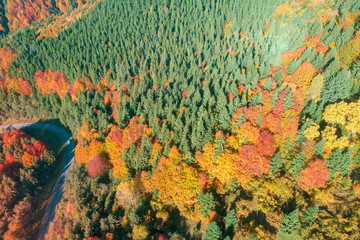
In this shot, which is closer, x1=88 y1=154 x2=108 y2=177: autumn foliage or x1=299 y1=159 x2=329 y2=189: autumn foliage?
x1=299 y1=159 x2=329 y2=189: autumn foliage

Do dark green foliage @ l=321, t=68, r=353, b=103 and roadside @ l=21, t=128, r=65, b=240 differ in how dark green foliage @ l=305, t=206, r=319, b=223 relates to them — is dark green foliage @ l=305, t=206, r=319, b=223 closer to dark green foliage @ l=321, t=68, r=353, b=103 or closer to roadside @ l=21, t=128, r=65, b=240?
dark green foliage @ l=321, t=68, r=353, b=103

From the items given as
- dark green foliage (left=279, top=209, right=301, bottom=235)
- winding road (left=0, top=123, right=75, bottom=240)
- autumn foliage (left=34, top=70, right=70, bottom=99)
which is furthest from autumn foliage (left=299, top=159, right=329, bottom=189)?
autumn foliage (left=34, top=70, right=70, bottom=99)

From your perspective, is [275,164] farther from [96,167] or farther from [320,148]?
[96,167]

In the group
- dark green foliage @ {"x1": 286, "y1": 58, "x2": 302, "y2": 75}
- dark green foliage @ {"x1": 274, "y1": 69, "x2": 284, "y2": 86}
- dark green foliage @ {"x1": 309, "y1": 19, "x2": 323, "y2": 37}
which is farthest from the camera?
dark green foliage @ {"x1": 309, "y1": 19, "x2": 323, "y2": 37}

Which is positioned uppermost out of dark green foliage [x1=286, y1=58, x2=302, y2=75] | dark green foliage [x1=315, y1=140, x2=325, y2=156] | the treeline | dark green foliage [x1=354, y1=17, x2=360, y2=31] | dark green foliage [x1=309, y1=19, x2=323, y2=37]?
dark green foliage [x1=354, y1=17, x2=360, y2=31]

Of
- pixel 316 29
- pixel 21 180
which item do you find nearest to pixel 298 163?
pixel 316 29

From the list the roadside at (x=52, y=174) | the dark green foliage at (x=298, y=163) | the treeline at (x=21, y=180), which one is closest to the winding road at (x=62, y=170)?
the roadside at (x=52, y=174)

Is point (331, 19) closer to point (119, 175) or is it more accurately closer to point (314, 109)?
point (314, 109)
